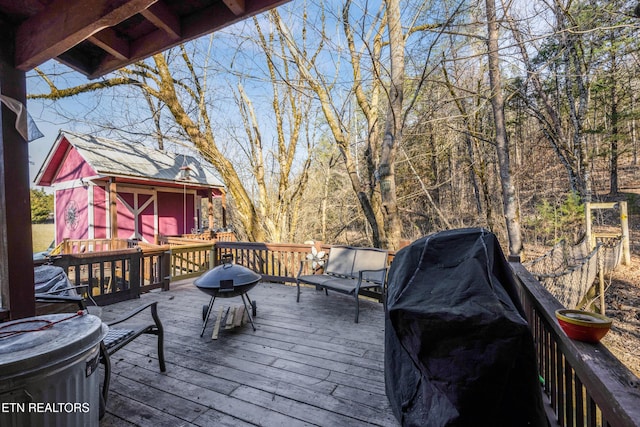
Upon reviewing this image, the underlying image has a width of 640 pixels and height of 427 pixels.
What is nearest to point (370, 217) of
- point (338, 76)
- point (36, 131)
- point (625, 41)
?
point (338, 76)

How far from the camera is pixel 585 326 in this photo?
3.93 ft

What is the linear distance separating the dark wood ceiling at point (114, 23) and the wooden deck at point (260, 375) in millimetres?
2523

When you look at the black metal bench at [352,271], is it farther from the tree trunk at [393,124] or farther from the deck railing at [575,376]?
the deck railing at [575,376]

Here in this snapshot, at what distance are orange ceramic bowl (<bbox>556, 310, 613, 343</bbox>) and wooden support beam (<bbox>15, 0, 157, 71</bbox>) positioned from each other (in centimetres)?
267

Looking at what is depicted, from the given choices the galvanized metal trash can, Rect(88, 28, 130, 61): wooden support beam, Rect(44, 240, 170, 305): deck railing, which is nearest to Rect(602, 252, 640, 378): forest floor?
the galvanized metal trash can

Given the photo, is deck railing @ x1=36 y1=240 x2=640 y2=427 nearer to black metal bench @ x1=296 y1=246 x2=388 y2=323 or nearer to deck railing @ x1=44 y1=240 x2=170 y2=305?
black metal bench @ x1=296 y1=246 x2=388 y2=323

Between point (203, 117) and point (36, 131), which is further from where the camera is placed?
point (203, 117)

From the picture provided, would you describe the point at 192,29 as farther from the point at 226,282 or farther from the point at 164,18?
the point at 226,282

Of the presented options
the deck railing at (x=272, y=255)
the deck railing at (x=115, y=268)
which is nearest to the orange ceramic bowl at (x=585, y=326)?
the deck railing at (x=272, y=255)

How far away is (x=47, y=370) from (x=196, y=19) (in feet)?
8.05

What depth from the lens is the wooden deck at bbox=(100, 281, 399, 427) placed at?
6.35ft

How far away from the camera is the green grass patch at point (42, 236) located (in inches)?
600

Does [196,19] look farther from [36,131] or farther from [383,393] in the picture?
[383,393]

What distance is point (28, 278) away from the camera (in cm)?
213
